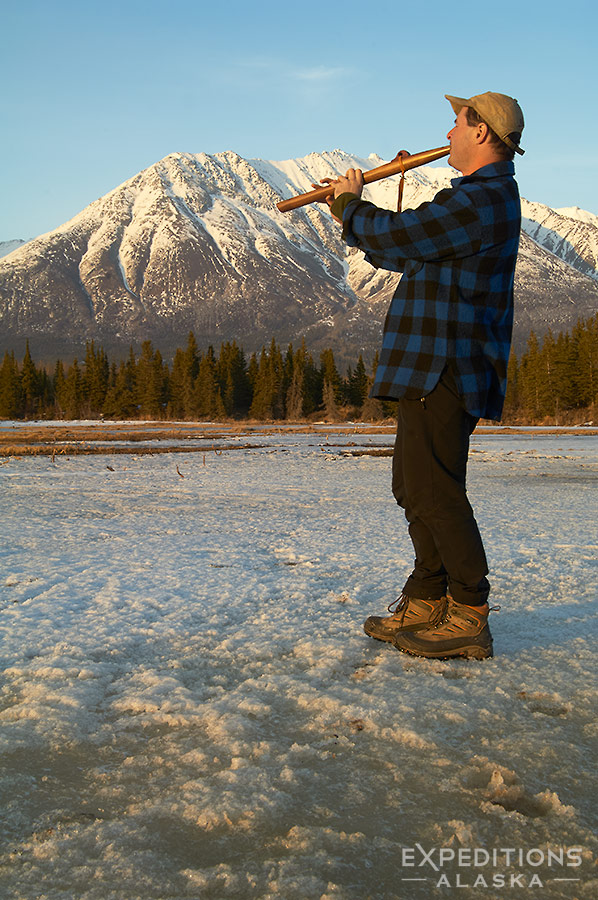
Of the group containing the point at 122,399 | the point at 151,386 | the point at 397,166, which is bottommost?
the point at 397,166

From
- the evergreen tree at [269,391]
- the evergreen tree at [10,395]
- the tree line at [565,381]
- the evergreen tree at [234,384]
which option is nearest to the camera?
the tree line at [565,381]

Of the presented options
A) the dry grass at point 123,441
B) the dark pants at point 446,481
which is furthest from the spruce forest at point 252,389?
the dark pants at point 446,481

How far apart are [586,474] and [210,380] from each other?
235 feet

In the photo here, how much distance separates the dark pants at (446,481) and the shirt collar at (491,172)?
82cm

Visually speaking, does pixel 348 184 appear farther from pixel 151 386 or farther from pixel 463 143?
pixel 151 386

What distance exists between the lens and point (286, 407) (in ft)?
270

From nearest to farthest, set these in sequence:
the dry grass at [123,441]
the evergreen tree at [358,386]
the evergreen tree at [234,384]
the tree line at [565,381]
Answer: the dry grass at [123,441], the tree line at [565,381], the evergreen tree at [234,384], the evergreen tree at [358,386]

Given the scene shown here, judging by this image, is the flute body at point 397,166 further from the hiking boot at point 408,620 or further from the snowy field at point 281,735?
the snowy field at point 281,735

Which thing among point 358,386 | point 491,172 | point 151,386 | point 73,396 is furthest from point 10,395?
point 491,172

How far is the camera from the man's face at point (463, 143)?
2.83 metres

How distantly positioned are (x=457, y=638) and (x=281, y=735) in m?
1.01

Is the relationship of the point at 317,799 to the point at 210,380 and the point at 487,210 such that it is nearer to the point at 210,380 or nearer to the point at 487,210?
the point at 487,210

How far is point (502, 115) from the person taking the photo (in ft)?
8.91

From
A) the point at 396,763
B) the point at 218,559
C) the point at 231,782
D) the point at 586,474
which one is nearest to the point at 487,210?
the point at 396,763
